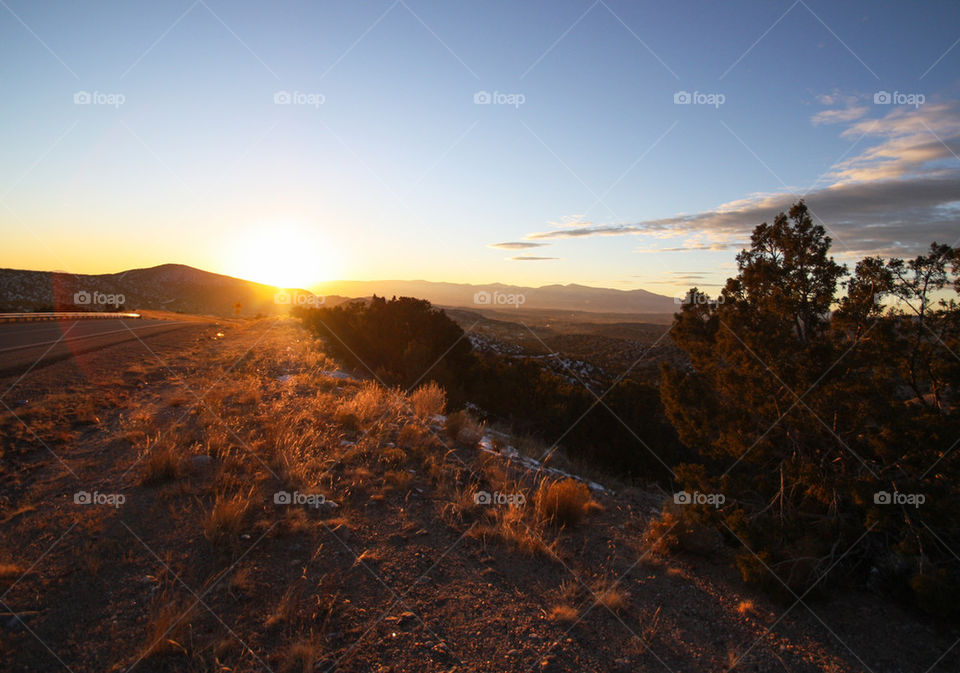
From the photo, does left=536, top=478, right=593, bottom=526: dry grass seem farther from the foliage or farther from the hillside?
the foliage

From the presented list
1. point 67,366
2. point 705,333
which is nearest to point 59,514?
point 705,333

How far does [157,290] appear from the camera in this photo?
311 feet

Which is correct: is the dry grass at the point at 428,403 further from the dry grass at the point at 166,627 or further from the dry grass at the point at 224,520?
the dry grass at the point at 166,627

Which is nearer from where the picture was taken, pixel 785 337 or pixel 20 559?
pixel 20 559

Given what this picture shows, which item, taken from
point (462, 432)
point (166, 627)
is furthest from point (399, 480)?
point (166, 627)

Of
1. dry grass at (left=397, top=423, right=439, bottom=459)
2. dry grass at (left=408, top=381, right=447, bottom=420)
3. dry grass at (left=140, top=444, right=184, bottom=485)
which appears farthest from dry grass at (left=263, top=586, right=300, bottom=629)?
dry grass at (left=408, top=381, right=447, bottom=420)

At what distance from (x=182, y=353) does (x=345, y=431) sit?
9.71 meters

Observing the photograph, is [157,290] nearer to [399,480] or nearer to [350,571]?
[399,480]

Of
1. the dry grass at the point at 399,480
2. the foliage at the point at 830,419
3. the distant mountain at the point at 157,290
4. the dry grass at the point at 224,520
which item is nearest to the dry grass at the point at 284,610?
the dry grass at the point at 224,520

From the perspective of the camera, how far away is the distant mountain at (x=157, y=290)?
6562cm

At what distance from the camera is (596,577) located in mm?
4574

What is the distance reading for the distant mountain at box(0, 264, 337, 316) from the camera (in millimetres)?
65625

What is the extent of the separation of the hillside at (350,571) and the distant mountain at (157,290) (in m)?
59.2

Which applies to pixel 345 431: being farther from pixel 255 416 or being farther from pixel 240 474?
pixel 240 474
